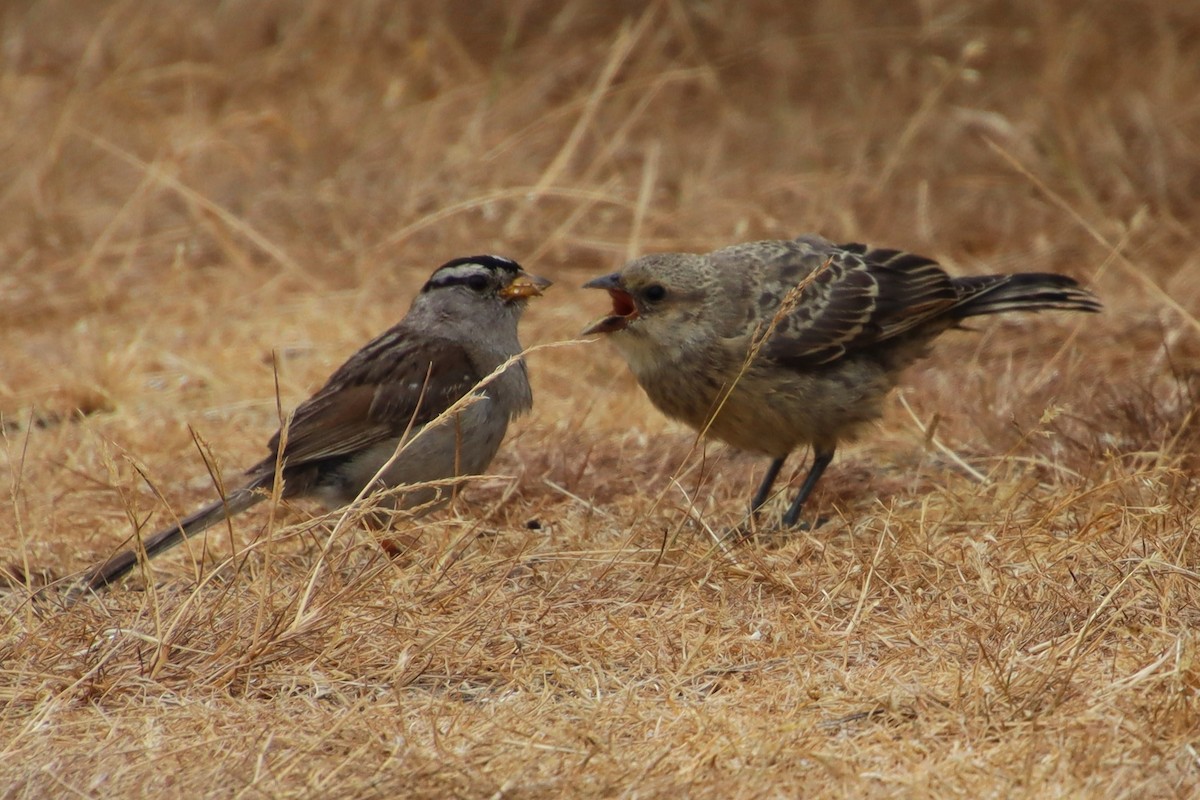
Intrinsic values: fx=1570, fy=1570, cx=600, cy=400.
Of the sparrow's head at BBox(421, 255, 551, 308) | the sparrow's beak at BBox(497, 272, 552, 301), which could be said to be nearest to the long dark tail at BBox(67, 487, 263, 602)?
the sparrow's head at BBox(421, 255, 551, 308)

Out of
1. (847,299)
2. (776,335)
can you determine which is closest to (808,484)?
(776,335)

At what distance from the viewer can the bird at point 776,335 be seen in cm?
625

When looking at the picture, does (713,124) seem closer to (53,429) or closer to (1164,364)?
(1164,364)

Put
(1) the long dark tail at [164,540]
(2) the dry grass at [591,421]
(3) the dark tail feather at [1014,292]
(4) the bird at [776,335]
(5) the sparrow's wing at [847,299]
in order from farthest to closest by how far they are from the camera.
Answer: (3) the dark tail feather at [1014,292], (5) the sparrow's wing at [847,299], (4) the bird at [776,335], (1) the long dark tail at [164,540], (2) the dry grass at [591,421]

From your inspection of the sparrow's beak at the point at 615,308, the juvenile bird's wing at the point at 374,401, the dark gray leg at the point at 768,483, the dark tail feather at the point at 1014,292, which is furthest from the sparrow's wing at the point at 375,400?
the dark tail feather at the point at 1014,292

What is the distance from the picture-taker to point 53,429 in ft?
25.3

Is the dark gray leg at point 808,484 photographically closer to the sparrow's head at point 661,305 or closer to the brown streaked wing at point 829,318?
the brown streaked wing at point 829,318

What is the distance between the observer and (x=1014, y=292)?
22.3ft

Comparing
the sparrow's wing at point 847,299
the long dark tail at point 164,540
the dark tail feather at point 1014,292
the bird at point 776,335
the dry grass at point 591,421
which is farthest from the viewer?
the dark tail feather at point 1014,292

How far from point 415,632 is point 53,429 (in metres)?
3.76

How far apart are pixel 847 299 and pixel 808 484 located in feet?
2.75

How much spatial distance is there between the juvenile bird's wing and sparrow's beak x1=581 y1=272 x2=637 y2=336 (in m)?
0.64

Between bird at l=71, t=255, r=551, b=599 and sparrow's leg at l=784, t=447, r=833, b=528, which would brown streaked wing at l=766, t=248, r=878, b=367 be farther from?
bird at l=71, t=255, r=551, b=599

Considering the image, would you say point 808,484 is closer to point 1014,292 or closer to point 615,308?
point 615,308
